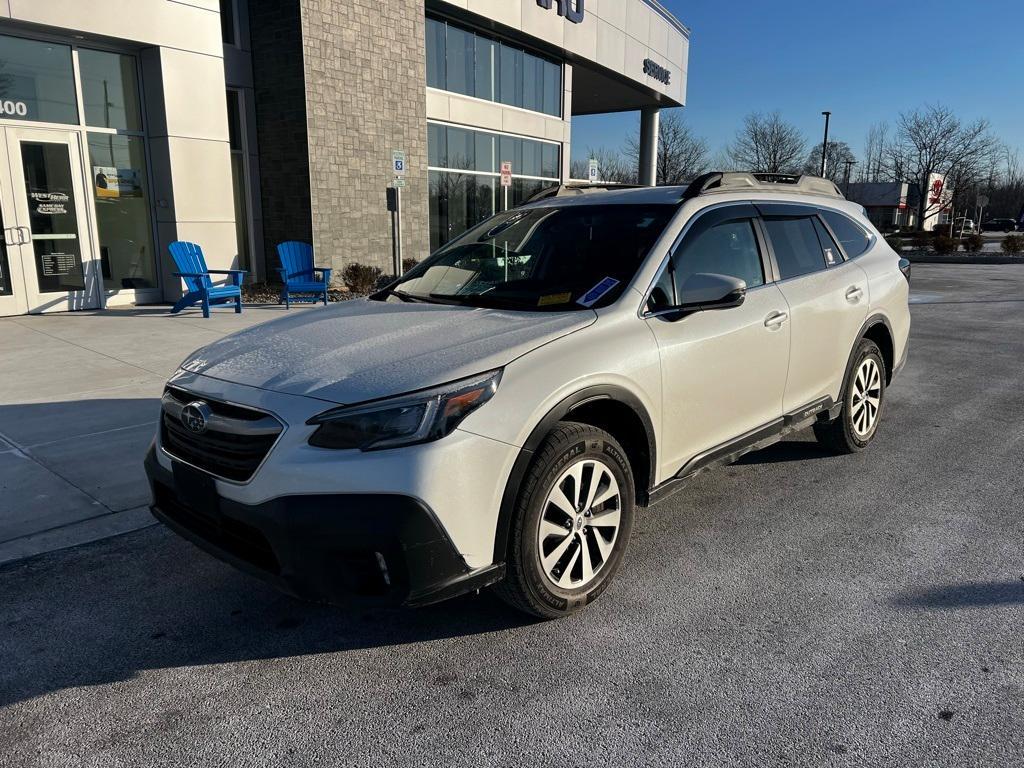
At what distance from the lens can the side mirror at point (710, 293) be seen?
141 inches

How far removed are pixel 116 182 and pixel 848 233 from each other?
11567mm

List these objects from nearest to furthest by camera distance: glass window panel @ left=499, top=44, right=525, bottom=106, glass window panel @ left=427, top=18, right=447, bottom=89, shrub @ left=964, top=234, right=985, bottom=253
→ 1. glass window panel @ left=427, top=18, right=447, bottom=89
2. glass window panel @ left=499, top=44, right=525, bottom=106
3. shrub @ left=964, top=234, right=985, bottom=253

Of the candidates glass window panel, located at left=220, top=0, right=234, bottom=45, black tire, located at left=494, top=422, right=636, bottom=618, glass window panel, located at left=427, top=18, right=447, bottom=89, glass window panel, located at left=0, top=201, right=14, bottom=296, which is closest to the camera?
black tire, located at left=494, top=422, right=636, bottom=618

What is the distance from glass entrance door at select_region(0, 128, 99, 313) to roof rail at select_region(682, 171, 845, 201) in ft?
36.3

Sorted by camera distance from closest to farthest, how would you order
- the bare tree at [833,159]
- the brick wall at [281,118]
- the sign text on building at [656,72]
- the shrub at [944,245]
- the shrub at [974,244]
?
the brick wall at [281,118]
the sign text on building at [656,72]
the shrub at [944,245]
the shrub at [974,244]
the bare tree at [833,159]

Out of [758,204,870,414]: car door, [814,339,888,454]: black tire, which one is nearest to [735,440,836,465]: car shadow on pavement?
[814,339,888,454]: black tire

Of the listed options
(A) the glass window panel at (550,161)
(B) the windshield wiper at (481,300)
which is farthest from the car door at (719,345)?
(A) the glass window panel at (550,161)

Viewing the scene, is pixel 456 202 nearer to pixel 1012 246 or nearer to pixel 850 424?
pixel 850 424

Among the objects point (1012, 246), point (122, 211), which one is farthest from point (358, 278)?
point (1012, 246)

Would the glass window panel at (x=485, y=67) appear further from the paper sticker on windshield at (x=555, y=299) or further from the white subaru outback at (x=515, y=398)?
the paper sticker on windshield at (x=555, y=299)

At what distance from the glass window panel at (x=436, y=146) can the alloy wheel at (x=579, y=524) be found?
52.3 ft

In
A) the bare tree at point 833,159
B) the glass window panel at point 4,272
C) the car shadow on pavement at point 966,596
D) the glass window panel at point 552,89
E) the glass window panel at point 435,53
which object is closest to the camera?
the car shadow on pavement at point 966,596

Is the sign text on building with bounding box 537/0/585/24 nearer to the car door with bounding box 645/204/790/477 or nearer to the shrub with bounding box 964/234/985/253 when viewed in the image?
the car door with bounding box 645/204/790/477

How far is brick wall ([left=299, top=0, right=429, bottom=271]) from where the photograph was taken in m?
14.5
